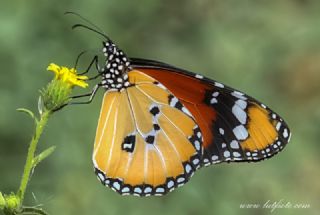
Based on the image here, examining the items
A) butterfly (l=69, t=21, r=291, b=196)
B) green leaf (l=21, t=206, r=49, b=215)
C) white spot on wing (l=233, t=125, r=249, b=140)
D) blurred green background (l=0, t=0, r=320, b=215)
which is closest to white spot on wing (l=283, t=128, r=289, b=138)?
butterfly (l=69, t=21, r=291, b=196)

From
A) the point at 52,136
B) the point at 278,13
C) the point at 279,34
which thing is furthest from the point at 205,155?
the point at 278,13

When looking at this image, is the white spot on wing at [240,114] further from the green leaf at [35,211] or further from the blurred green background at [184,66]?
the green leaf at [35,211]

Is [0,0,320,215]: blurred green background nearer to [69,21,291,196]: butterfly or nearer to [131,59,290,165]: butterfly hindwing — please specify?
[69,21,291,196]: butterfly

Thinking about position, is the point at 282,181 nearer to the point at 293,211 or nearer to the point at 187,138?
the point at 293,211

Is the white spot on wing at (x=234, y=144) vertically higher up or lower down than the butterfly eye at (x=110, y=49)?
lower down

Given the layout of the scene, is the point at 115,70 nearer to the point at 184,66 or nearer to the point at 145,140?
the point at 145,140

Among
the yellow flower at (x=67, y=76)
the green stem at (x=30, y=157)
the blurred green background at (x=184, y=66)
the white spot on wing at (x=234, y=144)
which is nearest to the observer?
the green stem at (x=30, y=157)

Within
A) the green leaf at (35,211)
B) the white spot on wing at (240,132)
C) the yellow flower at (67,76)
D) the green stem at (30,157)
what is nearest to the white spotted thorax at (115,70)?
the yellow flower at (67,76)
